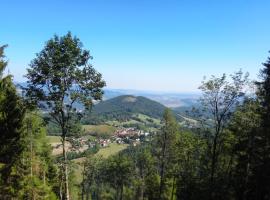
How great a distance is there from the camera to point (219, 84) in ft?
109

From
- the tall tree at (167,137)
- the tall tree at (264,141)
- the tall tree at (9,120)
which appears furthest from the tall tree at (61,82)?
the tall tree at (167,137)

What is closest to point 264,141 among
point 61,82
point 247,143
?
point 247,143

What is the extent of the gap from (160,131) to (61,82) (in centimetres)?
2935

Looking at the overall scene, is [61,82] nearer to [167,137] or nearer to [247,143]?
[247,143]

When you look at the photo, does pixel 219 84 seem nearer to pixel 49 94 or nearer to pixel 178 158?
pixel 49 94

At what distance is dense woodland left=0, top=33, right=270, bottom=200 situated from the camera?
74.0 feet

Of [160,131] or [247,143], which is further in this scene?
[160,131]

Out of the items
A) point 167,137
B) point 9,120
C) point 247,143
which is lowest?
point 167,137

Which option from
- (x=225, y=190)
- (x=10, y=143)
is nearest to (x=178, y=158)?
(x=225, y=190)

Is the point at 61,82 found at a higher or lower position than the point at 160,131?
higher

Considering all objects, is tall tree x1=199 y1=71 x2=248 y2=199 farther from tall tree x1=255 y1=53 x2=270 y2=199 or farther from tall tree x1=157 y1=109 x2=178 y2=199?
tall tree x1=157 y1=109 x2=178 y2=199

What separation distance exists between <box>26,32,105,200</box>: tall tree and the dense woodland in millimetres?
64

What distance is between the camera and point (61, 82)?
22.4 m

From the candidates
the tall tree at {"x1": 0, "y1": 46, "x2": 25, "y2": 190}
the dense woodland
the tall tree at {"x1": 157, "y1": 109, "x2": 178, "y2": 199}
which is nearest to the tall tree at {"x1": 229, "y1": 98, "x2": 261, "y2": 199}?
the dense woodland
